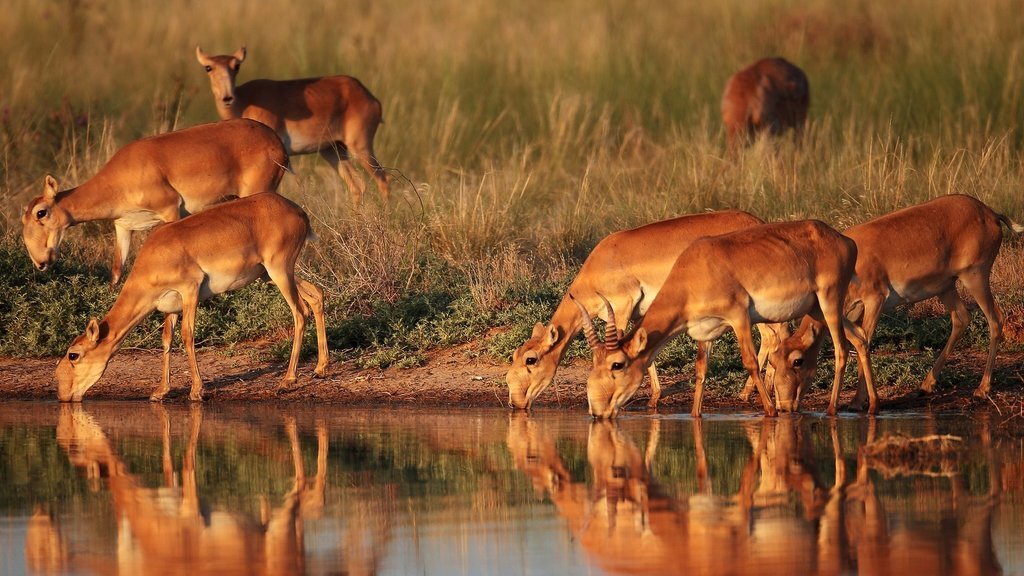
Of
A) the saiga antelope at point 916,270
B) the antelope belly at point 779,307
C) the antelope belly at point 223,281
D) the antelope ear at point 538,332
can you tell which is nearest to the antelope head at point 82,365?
the antelope belly at point 223,281

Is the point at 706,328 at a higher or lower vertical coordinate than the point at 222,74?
lower

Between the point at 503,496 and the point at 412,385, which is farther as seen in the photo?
the point at 412,385

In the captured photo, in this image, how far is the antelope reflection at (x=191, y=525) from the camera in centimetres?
680

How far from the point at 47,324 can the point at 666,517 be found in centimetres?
767

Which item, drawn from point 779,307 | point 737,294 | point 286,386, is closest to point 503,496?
point 737,294

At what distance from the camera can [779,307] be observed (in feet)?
35.2

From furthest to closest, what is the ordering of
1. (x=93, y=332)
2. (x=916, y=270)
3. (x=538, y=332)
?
(x=93, y=332), (x=538, y=332), (x=916, y=270)

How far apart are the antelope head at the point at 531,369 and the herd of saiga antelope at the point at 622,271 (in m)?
0.01

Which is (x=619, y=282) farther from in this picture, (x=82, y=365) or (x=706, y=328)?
(x=82, y=365)

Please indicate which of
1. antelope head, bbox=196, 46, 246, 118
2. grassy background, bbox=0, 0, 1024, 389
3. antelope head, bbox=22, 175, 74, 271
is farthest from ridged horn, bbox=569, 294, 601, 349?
antelope head, bbox=196, 46, 246, 118

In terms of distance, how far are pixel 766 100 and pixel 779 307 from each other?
32.3 feet

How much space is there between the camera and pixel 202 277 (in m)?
12.2

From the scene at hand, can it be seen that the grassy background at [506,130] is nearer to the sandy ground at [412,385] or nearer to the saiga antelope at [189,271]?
the sandy ground at [412,385]

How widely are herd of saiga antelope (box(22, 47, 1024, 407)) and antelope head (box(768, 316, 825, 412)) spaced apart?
0.01 metres
